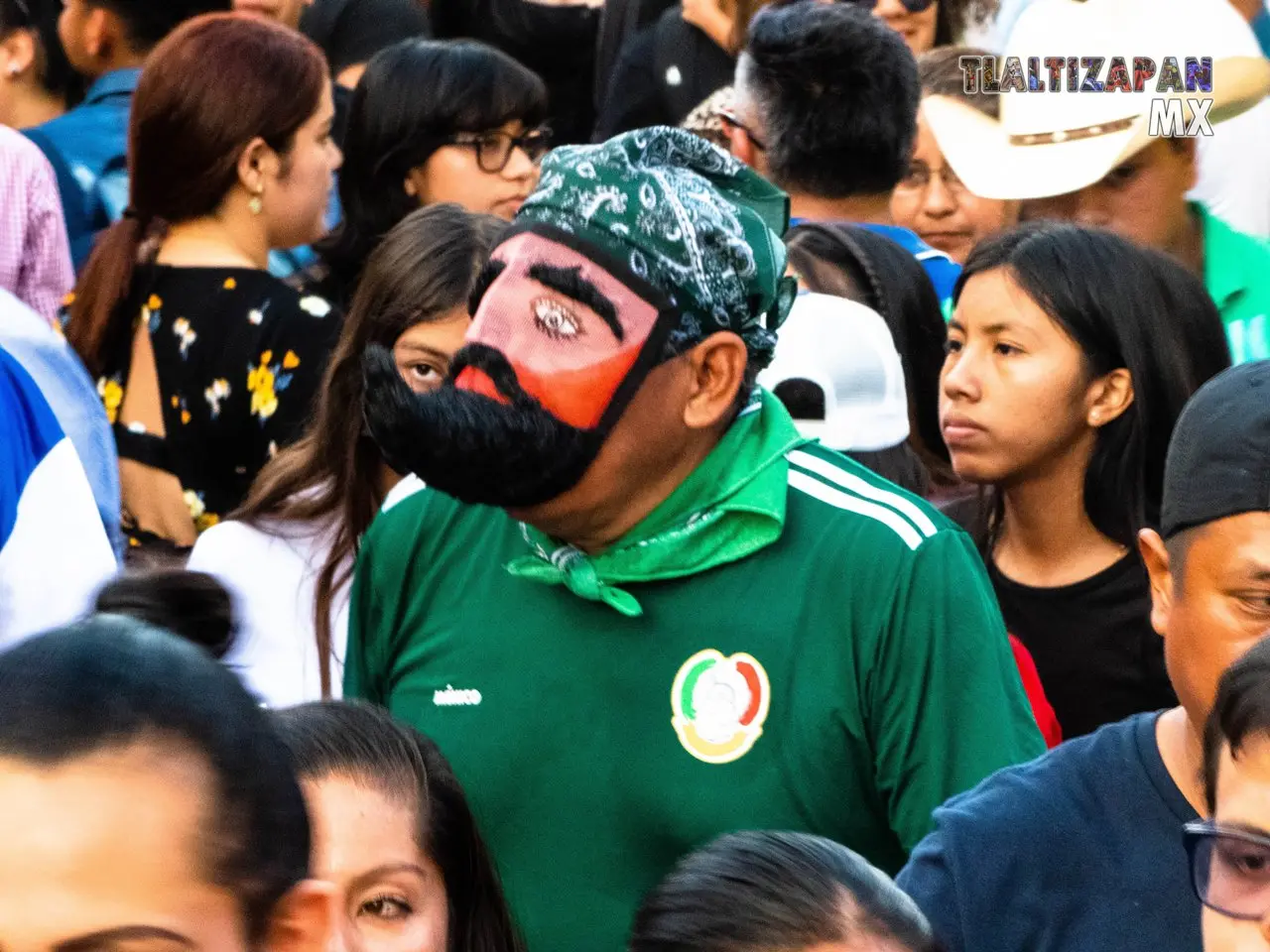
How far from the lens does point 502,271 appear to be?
2.82 metres

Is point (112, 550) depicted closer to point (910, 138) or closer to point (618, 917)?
point (618, 917)

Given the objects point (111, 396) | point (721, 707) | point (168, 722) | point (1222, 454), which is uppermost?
point (168, 722)

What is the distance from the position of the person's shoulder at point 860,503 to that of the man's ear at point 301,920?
1.13 meters

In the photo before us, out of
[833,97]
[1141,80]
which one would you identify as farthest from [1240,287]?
[833,97]

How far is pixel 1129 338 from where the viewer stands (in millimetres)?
3904

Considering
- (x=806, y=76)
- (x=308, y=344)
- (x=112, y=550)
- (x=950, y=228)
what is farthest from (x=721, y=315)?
(x=950, y=228)

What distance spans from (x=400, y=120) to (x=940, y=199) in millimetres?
1556

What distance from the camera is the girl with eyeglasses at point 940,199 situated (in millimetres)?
5672

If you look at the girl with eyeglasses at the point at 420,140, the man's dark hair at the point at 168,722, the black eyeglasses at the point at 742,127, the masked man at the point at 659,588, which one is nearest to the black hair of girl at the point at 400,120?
the girl with eyeglasses at the point at 420,140

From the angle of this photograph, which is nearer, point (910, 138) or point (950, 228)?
point (910, 138)

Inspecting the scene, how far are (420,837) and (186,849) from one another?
1036 mm

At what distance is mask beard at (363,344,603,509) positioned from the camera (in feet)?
8.84

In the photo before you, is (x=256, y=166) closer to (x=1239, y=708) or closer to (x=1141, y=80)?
(x=1141, y=80)

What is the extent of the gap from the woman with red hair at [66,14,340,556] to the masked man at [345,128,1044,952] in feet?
5.19
